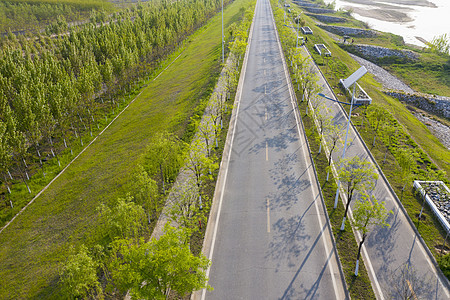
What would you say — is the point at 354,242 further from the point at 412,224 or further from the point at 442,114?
the point at 442,114

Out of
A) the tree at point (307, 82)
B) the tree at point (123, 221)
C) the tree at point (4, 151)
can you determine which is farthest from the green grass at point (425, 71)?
the tree at point (4, 151)

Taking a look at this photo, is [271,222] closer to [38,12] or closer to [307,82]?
[307,82]

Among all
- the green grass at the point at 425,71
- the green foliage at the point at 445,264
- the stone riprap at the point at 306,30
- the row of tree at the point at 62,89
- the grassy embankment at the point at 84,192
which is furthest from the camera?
the stone riprap at the point at 306,30

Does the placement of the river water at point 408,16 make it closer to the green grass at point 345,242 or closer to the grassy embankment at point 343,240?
the grassy embankment at point 343,240

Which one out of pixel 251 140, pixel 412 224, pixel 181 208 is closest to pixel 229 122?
pixel 251 140

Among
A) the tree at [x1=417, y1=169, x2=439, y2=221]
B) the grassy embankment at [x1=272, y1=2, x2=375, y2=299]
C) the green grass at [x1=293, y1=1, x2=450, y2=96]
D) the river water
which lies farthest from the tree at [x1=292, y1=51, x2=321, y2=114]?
the river water

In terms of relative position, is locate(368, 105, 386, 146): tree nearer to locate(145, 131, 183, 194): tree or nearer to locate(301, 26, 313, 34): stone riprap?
locate(145, 131, 183, 194): tree

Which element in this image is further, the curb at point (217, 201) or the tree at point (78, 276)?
the curb at point (217, 201)
